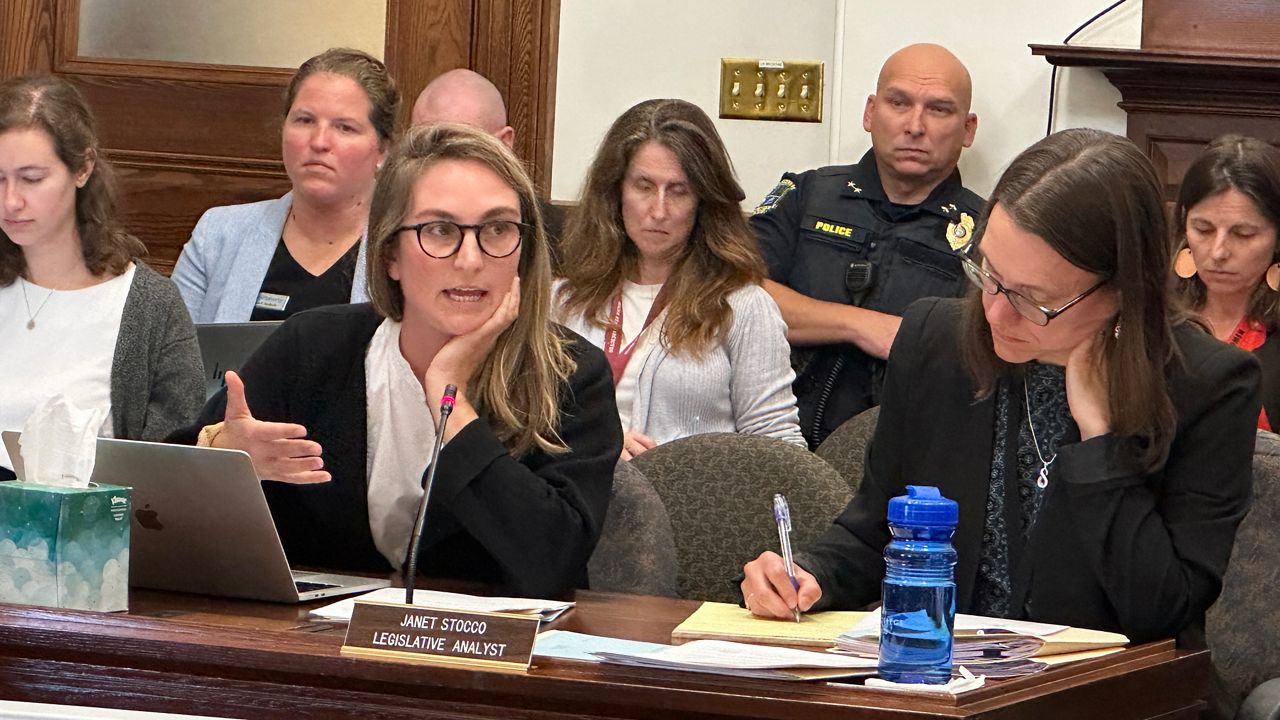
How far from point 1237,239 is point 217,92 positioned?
2.73 metres

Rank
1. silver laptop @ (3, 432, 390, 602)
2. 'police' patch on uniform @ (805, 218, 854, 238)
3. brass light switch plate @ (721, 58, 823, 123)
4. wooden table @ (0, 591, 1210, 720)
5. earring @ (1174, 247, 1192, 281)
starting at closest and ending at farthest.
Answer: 1. wooden table @ (0, 591, 1210, 720)
2. silver laptop @ (3, 432, 390, 602)
3. earring @ (1174, 247, 1192, 281)
4. 'police' patch on uniform @ (805, 218, 854, 238)
5. brass light switch plate @ (721, 58, 823, 123)

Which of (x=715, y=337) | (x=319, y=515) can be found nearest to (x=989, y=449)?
(x=319, y=515)

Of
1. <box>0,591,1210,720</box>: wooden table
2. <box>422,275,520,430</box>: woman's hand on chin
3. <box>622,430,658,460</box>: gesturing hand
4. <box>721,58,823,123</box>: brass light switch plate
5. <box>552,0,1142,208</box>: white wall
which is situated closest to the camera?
<box>0,591,1210,720</box>: wooden table

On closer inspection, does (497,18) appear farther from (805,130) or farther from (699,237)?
(699,237)

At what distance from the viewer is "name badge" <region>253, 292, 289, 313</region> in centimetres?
337

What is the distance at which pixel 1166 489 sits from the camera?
176 cm

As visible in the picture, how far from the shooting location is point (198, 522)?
5.45 feet

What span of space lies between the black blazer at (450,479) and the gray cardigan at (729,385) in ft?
3.47

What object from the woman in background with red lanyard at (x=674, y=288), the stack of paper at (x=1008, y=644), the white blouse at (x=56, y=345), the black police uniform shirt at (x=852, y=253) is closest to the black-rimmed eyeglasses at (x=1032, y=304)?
the stack of paper at (x=1008, y=644)

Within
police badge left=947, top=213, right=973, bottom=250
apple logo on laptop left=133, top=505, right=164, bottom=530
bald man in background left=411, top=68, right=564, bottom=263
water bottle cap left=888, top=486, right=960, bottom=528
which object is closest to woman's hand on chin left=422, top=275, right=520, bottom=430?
apple logo on laptop left=133, top=505, right=164, bottom=530

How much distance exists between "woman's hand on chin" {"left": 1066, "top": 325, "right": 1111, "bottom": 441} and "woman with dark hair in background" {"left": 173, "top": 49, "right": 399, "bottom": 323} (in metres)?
1.91

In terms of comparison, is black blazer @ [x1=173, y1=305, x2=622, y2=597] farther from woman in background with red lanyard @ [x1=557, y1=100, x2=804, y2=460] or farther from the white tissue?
woman in background with red lanyard @ [x1=557, y1=100, x2=804, y2=460]

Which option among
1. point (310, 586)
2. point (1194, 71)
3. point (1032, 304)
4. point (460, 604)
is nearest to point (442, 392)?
point (310, 586)

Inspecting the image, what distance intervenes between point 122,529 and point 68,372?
135 centimetres
